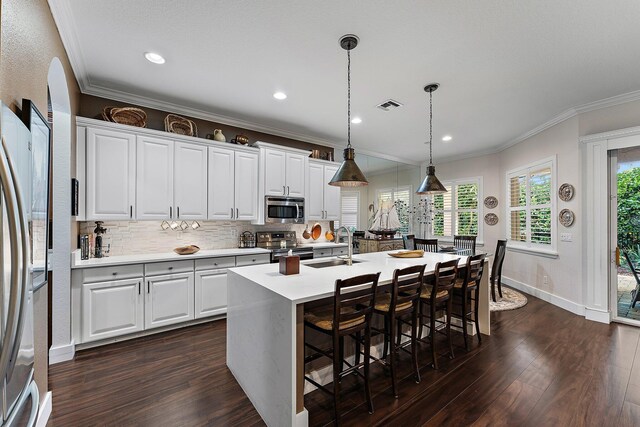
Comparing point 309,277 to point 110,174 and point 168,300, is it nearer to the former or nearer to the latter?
point 168,300

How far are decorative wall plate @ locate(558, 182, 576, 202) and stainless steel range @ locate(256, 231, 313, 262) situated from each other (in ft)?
12.9

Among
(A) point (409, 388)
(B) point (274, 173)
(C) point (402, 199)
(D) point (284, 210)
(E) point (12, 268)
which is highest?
(B) point (274, 173)

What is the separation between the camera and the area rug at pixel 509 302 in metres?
4.32

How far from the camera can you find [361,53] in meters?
2.68

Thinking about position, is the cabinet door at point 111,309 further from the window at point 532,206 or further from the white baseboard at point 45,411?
the window at point 532,206

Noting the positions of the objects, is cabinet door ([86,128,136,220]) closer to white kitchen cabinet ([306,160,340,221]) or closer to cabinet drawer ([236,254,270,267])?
cabinet drawer ([236,254,270,267])

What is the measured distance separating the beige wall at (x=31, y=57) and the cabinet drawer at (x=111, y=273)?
106 centimetres

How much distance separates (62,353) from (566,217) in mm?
6447

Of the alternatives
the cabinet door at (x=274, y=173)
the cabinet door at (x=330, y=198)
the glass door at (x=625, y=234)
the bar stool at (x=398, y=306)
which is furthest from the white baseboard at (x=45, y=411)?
the glass door at (x=625, y=234)

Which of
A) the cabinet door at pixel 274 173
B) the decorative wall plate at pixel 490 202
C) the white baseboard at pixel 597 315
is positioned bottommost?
the white baseboard at pixel 597 315

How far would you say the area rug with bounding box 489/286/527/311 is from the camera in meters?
4.32

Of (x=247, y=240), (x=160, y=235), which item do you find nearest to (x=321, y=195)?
(x=247, y=240)

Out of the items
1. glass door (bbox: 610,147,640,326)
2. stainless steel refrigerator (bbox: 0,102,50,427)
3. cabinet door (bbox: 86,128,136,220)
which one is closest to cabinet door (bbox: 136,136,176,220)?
cabinet door (bbox: 86,128,136,220)

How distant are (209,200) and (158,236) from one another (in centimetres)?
80
